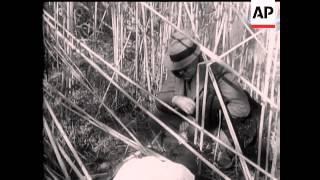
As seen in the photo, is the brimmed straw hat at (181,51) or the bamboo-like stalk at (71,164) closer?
the brimmed straw hat at (181,51)

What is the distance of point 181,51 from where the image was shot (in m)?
2.80

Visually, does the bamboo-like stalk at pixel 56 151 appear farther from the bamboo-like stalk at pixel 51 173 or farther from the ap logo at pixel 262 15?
the ap logo at pixel 262 15

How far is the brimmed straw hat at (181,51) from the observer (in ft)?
9.14

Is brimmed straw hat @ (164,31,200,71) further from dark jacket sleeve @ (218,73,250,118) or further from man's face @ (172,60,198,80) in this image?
dark jacket sleeve @ (218,73,250,118)

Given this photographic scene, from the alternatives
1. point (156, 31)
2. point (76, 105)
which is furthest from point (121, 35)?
point (76, 105)

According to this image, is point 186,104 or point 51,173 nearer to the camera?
point 186,104

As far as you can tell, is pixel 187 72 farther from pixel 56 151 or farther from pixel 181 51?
pixel 56 151

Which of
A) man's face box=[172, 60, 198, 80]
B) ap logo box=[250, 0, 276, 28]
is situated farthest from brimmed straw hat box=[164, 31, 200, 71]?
ap logo box=[250, 0, 276, 28]

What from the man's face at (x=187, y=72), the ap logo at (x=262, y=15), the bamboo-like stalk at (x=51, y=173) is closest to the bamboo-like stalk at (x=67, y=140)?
the bamboo-like stalk at (x=51, y=173)

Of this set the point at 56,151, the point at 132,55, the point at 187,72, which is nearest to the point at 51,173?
the point at 56,151

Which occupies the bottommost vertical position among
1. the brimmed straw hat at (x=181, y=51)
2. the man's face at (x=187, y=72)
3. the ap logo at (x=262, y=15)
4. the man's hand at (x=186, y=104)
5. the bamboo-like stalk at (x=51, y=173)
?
the bamboo-like stalk at (x=51, y=173)

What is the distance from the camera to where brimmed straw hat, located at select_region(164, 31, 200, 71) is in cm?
279

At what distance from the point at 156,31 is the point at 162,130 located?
412 millimetres

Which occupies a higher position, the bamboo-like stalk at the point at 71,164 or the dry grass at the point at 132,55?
the dry grass at the point at 132,55
